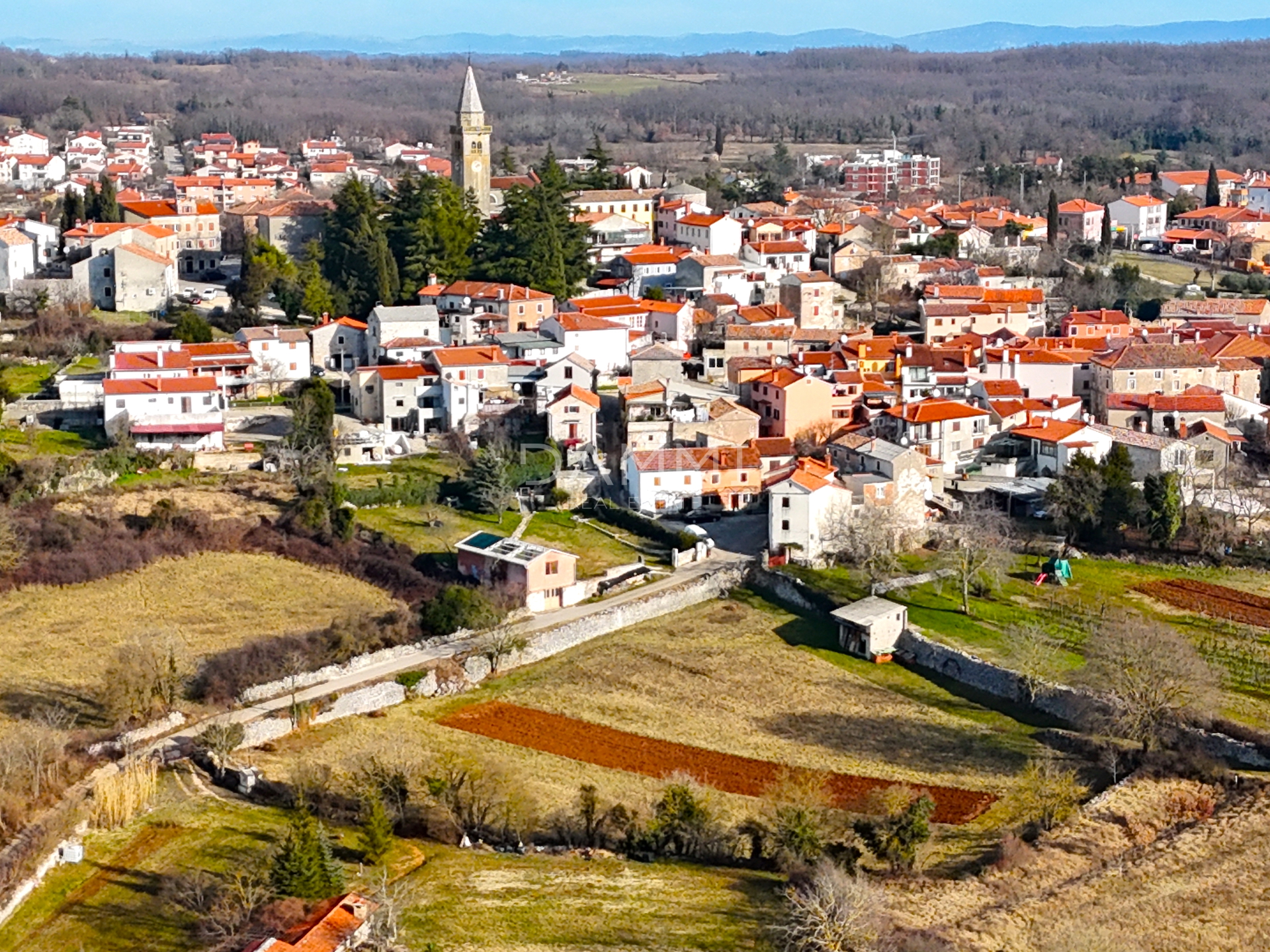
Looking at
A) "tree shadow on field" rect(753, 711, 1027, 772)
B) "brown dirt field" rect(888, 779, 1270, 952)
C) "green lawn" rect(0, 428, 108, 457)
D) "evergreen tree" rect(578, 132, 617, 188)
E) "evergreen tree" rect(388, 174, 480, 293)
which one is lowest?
"tree shadow on field" rect(753, 711, 1027, 772)

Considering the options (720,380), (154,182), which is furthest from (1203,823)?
(154,182)

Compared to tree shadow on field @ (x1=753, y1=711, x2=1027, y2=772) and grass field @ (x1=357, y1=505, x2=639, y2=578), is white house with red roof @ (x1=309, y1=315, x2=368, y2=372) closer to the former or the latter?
grass field @ (x1=357, y1=505, x2=639, y2=578)

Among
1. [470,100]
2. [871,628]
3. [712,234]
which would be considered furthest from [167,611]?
[470,100]

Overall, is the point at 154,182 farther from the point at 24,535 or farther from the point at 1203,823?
the point at 1203,823

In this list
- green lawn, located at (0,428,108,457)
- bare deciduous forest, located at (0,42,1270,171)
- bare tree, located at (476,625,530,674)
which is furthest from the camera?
bare deciduous forest, located at (0,42,1270,171)

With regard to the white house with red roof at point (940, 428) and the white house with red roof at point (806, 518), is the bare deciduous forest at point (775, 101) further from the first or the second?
the white house with red roof at point (806, 518)

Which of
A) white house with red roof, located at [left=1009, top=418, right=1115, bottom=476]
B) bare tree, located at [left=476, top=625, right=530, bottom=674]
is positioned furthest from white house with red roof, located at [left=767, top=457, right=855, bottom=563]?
bare tree, located at [left=476, top=625, right=530, bottom=674]
